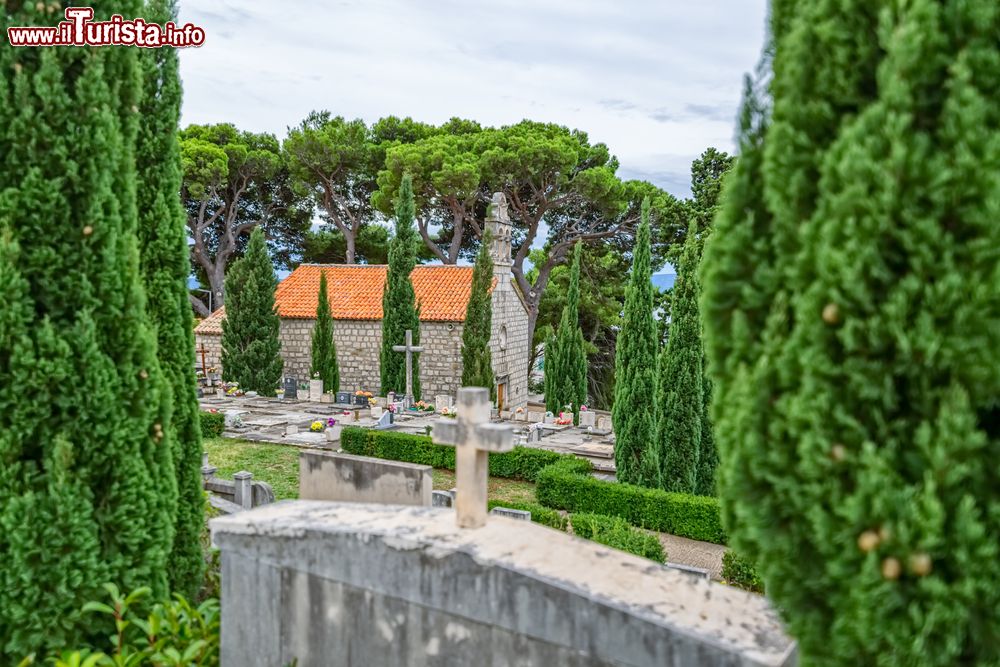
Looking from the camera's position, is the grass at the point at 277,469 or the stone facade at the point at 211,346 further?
the stone facade at the point at 211,346

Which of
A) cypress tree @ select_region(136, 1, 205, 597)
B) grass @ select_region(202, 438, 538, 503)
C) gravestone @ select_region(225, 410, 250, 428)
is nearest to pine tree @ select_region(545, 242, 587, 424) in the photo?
grass @ select_region(202, 438, 538, 503)

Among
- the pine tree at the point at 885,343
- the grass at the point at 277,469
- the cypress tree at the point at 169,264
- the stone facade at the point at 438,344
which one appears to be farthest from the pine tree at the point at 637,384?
the stone facade at the point at 438,344

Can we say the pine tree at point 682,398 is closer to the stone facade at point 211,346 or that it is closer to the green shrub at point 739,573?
the green shrub at point 739,573

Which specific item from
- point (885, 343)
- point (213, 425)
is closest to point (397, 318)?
point (213, 425)

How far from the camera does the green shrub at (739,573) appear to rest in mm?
8430

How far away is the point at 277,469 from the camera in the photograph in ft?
48.0

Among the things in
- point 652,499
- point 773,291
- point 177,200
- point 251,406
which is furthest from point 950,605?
point 251,406

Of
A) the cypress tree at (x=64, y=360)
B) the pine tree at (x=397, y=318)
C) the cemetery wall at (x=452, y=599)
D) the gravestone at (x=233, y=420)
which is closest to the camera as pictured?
the cemetery wall at (x=452, y=599)

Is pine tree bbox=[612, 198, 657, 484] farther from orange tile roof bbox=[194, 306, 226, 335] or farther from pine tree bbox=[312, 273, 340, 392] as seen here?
orange tile roof bbox=[194, 306, 226, 335]

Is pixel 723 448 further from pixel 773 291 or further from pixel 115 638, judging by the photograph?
pixel 115 638

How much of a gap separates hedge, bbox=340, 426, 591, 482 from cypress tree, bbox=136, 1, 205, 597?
913 centimetres

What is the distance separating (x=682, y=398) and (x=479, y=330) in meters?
11.0

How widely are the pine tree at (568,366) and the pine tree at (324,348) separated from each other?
806 cm

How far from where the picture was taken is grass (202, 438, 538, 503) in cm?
1325
